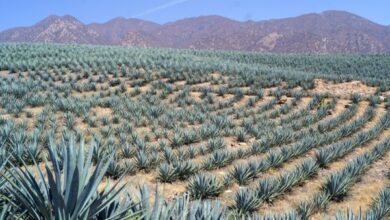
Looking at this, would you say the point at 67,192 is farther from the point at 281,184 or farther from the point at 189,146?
the point at 189,146

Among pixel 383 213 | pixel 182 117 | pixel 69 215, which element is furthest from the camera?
pixel 182 117

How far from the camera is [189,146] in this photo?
32.1ft

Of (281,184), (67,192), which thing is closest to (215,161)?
(281,184)

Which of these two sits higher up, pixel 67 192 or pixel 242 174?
pixel 67 192

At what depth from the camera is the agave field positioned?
129 inches

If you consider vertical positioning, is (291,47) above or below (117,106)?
below

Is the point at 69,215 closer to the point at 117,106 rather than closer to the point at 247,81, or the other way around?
the point at 117,106

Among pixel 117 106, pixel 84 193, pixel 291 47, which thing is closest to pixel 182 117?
pixel 117 106

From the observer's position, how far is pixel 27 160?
26.5 ft

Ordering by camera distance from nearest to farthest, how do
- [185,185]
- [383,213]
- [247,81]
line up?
1. [383,213]
2. [185,185]
3. [247,81]

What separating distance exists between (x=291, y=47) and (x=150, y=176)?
168133mm

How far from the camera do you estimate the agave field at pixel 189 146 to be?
3279 mm

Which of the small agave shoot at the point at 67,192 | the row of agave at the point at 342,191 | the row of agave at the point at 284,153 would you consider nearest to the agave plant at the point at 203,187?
the row of agave at the point at 284,153

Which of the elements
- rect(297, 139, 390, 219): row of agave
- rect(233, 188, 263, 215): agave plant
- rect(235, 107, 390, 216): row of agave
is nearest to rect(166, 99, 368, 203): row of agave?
rect(235, 107, 390, 216): row of agave
